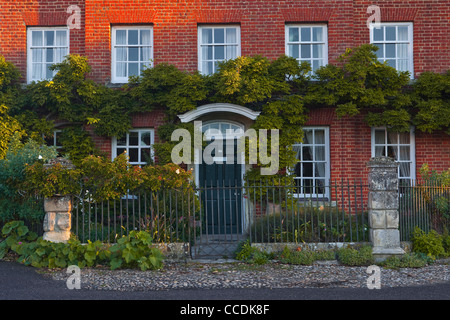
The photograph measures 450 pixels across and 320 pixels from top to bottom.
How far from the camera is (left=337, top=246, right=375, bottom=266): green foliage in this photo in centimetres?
855

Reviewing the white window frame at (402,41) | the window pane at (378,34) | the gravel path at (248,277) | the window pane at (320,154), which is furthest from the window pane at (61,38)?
the window pane at (378,34)

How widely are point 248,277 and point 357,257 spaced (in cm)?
231

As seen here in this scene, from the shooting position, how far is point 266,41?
40.0ft

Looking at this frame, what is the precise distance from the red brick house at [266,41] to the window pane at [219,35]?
0.03m

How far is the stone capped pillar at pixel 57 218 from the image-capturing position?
340 inches

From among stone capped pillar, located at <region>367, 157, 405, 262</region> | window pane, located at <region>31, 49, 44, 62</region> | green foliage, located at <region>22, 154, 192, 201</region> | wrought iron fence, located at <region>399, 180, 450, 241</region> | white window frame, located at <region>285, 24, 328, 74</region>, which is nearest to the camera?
green foliage, located at <region>22, 154, 192, 201</region>

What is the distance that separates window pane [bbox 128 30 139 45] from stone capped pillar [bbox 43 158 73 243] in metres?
4.92

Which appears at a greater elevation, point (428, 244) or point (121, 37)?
point (121, 37)

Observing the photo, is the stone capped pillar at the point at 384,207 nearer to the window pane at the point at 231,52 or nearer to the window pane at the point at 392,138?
the window pane at the point at 392,138

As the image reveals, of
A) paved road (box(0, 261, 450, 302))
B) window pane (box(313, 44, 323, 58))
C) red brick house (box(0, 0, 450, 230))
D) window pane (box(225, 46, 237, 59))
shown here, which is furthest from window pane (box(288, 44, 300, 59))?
paved road (box(0, 261, 450, 302))

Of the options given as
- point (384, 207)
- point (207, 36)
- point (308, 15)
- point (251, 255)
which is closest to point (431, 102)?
point (308, 15)

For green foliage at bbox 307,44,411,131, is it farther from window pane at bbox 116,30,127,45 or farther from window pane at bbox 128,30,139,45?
window pane at bbox 116,30,127,45

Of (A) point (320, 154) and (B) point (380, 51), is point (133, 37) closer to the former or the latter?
(A) point (320, 154)

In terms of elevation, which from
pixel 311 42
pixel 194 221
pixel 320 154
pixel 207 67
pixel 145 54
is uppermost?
pixel 311 42
